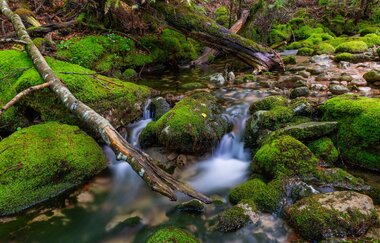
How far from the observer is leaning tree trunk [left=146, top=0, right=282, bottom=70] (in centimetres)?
948

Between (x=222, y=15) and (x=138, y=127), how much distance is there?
12.7 metres

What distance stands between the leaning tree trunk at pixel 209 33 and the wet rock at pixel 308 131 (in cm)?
503

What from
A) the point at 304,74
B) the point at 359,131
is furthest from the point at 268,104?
the point at 304,74

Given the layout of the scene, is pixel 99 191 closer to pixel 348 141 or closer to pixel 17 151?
pixel 17 151

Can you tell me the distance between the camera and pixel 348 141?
5.05 m

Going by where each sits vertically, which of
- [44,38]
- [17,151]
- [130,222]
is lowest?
[130,222]

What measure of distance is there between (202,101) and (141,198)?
2601mm

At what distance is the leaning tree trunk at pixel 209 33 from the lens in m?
9.48

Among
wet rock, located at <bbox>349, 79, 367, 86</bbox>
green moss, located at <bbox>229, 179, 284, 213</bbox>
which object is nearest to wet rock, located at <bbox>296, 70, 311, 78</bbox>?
wet rock, located at <bbox>349, 79, 367, 86</bbox>

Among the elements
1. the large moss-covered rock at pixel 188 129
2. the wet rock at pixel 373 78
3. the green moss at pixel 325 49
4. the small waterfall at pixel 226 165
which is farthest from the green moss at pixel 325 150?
the green moss at pixel 325 49

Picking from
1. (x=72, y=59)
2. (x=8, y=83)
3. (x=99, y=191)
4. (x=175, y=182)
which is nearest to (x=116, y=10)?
(x=72, y=59)

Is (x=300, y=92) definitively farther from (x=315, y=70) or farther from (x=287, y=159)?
(x=287, y=159)

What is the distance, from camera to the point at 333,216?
3.53m

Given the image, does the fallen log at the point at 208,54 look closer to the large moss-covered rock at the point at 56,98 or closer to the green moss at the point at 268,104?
the large moss-covered rock at the point at 56,98
